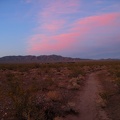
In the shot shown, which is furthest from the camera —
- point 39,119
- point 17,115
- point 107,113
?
point 107,113

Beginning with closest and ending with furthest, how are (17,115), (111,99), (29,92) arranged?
(17,115), (29,92), (111,99)

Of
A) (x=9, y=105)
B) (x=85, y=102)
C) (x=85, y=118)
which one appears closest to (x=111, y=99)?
(x=85, y=102)

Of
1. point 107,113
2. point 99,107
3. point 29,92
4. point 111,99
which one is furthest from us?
point 111,99

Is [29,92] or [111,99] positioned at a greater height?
[29,92]

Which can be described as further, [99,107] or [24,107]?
[99,107]

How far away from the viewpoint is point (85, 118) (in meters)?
11.5

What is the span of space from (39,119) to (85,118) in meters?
2.55

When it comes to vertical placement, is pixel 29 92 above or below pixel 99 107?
above

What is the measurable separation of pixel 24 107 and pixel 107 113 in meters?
4.27

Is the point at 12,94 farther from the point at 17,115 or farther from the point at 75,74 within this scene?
the point at 75,74

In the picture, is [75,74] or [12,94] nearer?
[12,94]

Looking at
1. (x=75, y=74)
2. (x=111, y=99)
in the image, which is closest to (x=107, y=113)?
(x=111, y=99)

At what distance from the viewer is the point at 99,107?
1359cm

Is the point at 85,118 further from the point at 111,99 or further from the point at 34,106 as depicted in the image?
the point at 111,99
